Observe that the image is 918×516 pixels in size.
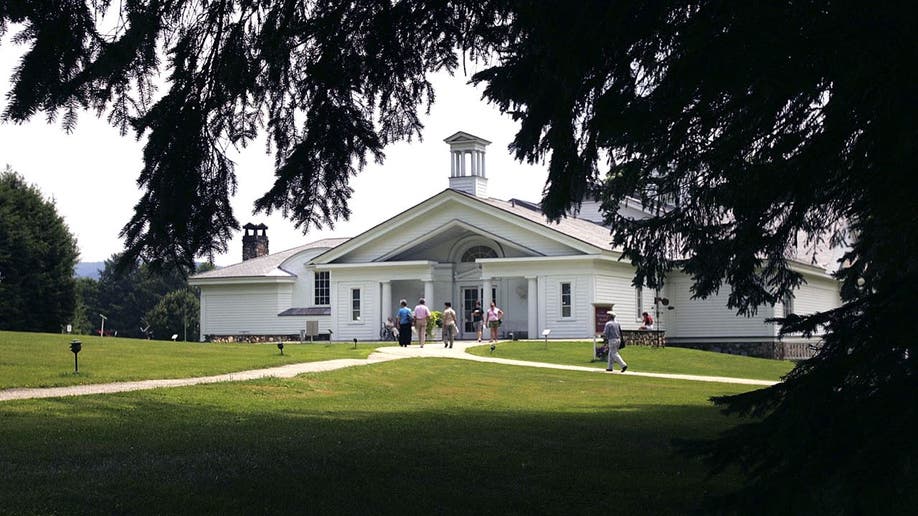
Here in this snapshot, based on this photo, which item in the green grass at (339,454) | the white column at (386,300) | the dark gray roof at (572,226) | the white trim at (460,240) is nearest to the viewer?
the green grass at (339,454)

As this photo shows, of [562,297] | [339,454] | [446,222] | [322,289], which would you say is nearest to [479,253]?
[446,222]

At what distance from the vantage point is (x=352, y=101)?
10.2 meters

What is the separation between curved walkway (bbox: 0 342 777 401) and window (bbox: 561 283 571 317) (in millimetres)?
5130

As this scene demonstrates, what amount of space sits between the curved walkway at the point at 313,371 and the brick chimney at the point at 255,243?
21590 millimetres

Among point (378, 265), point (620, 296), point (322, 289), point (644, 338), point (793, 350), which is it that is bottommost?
point (793, 350)

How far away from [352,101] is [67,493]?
4.40 meters

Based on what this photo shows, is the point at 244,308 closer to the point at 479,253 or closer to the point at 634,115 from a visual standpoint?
the point at 479,253

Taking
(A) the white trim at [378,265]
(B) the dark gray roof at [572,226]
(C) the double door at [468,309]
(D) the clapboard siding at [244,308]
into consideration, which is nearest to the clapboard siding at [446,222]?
(A) the white trim at [378,265]

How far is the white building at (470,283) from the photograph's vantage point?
39.2 metres

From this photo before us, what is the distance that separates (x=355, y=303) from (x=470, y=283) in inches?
193

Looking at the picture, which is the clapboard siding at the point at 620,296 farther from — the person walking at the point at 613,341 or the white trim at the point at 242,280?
the white trim at the point at 242,280

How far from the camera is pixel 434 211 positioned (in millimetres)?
41438

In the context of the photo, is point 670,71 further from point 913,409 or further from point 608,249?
point 608,249

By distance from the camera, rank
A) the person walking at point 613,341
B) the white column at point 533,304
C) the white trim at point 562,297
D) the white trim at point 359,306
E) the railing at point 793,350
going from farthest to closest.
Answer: the white trim at point 359,306 → the railing at point 793,350 → the white column at point 533,304 → the white trim at point 562,297 → the person walking at point 613,341
